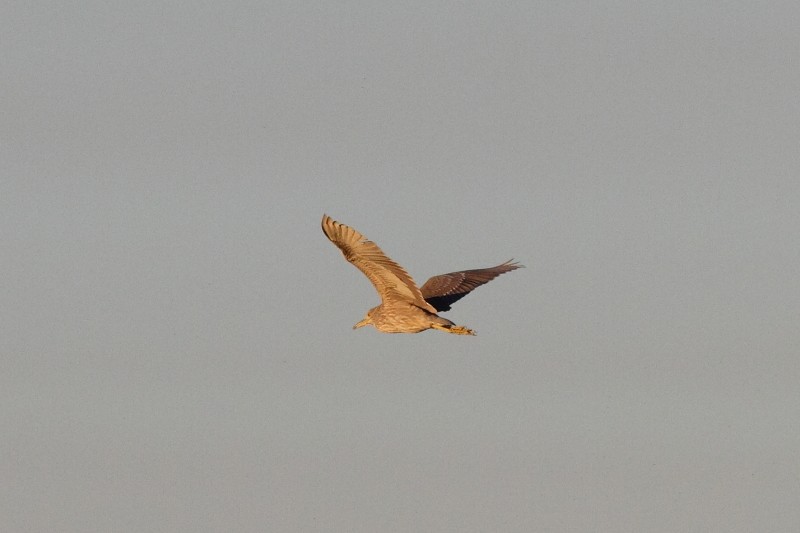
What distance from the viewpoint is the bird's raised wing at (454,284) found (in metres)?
36.6

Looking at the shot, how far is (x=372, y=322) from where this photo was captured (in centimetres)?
3525

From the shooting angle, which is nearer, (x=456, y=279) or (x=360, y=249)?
(x=360, y=249)

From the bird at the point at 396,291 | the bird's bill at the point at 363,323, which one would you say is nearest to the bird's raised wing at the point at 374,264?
the bird at the point at 396,291

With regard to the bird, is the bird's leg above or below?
below

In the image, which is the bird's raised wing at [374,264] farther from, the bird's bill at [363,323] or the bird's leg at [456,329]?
A: the bird's bill at [363,323]

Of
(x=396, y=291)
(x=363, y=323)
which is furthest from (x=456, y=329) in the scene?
(x=363, y=323)

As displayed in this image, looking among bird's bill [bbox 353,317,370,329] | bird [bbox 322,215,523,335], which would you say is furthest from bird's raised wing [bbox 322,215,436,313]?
bird's bill [bbox 353,317,370,329]

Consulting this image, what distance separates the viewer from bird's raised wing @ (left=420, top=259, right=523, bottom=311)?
120 feet

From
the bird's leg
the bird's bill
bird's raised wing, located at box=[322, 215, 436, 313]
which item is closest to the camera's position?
bird's raised wing, located at box=[322, 215, 436, 313]

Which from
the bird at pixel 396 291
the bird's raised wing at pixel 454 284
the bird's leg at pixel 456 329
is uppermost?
the bird's raised wing at pixel 454 284

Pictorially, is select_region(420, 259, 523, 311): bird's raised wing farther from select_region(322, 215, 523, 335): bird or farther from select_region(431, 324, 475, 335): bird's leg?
select_region(431, 324, 475, 335): bird's leg

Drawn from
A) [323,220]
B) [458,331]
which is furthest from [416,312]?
[323,220]

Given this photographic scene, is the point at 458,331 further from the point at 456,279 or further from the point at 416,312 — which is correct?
the point at 456,279

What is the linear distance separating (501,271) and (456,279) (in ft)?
4.13
